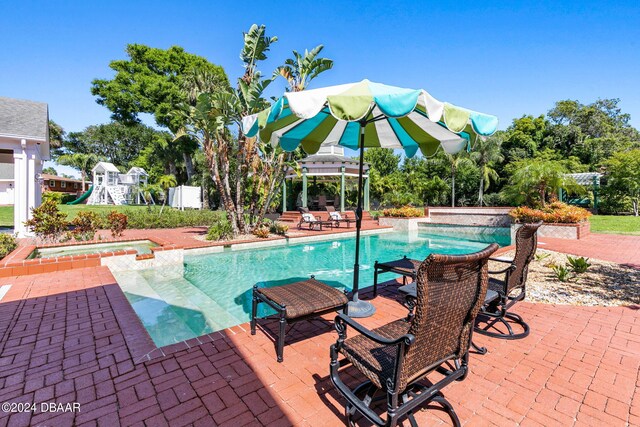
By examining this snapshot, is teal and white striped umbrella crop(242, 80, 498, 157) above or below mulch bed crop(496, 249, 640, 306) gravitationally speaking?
above

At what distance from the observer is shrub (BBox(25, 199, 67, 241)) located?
883cm

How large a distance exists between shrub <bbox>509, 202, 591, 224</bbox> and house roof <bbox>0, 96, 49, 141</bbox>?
746 inches

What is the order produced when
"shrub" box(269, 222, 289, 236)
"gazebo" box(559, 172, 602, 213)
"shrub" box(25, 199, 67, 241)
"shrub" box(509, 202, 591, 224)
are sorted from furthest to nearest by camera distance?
"gazebo" box(559, 172, 602, 213) < "shrub" box(269, 222, 289, 236) < "shrub" box(509, 202, 591, 224) < "shrub" box(25, 199, 67, 241)

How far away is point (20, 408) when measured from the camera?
2.32 meters

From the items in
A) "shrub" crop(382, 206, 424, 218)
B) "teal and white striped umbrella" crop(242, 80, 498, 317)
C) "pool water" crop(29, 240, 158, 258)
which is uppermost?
"teal and white striped umbrella" crop(242, 80, 498, 317)

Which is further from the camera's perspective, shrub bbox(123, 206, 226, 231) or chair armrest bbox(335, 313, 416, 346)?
shrub bbox(123, 206, 226, 231)

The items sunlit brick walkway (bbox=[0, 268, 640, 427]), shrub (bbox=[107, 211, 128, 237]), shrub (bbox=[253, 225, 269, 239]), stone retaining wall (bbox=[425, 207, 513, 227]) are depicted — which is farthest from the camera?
stone retaining wall (bbox=[425, 207, 513, 227])

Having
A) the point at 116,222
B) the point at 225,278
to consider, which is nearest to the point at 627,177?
the point at 225,278

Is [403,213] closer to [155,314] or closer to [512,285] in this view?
[512,285]

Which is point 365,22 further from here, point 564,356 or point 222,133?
point 564,356

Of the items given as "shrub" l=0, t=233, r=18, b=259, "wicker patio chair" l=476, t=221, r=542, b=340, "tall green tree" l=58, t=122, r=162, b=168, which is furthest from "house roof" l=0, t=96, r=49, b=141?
"tall green tree" l=58, t=122, r=162, b=168

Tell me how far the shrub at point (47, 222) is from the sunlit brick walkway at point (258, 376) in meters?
6.36

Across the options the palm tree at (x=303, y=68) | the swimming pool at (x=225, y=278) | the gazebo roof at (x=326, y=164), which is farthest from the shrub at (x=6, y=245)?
the gazebo roof at (x=326, y=164)

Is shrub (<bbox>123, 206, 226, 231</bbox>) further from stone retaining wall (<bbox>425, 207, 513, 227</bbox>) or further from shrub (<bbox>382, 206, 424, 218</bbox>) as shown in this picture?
stone retaining wall (<bbox>425, 207, 513, 227</bbox>)
